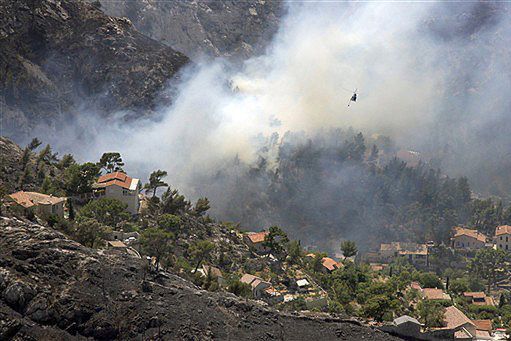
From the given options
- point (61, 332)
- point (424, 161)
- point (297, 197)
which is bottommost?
point (61, 332)

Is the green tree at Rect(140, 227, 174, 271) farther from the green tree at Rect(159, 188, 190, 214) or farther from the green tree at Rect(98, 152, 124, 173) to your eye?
the green tree at Rect(98, 152, 124, 173)

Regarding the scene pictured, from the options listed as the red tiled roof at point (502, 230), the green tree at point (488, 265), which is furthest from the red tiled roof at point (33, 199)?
the red tiled roof at point (502, 230)

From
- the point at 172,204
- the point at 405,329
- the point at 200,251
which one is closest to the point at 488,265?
the point at 172,204

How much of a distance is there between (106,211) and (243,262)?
32.4 ft

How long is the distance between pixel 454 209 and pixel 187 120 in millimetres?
30237

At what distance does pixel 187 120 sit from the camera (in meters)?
76.2

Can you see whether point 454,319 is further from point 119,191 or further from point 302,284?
point 119,191

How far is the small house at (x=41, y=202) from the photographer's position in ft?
121

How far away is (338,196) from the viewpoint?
7950 cm

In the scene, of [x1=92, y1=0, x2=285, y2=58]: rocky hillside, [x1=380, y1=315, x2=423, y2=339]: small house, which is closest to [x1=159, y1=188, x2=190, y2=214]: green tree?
[x1=380, y1=315, x2=423, y2=339]: small house

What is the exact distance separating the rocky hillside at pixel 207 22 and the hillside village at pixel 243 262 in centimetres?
4069

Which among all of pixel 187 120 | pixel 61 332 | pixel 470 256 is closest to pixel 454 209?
pixel 470 256

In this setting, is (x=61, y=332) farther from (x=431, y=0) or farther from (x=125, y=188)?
(x=431, y=0)

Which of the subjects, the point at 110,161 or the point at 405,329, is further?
the point at 110,161
